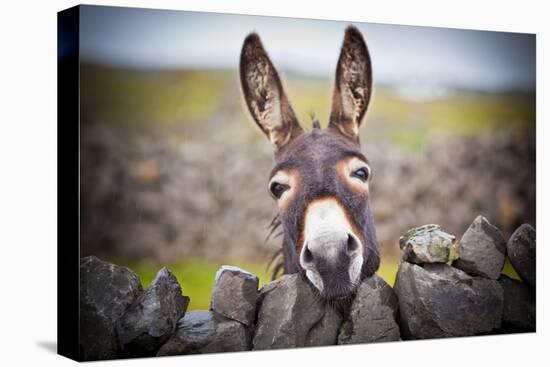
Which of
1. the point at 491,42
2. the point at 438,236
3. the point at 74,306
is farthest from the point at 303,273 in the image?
the point at 491,42

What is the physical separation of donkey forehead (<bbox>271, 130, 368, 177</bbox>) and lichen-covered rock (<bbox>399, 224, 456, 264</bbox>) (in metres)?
0.91

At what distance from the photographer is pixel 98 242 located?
21.4 ft

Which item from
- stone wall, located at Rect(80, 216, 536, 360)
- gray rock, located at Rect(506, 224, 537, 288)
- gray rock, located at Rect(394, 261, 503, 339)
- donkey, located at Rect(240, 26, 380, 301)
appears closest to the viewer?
stone wall, located at Rect(80, 216, 536, 360)

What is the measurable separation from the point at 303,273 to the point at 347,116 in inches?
58.1

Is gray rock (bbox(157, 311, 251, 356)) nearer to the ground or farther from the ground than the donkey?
nearer to the ground

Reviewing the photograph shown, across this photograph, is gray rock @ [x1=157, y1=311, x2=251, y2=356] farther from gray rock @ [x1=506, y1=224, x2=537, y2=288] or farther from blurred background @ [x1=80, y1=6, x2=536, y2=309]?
gray rock @ [x1=506, y1=224, x2=537, y2=288]

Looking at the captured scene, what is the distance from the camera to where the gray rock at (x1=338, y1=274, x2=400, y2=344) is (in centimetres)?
718

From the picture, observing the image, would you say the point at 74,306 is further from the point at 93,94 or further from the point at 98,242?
the point at 93,94

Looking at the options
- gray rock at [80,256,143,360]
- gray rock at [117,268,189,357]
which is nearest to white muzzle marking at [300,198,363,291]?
gray rock at [117,268,189,357]

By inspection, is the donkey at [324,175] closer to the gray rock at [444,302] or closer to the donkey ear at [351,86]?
the donkey ear at [351,86]

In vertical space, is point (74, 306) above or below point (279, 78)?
below

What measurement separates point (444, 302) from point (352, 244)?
1.34m

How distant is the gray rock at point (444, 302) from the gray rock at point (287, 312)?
79 cm

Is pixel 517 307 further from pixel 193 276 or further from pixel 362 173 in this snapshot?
pixel 193 276
